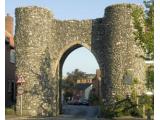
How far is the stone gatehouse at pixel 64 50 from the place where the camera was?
26.0 meters

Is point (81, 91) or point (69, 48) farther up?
point (69, 48)

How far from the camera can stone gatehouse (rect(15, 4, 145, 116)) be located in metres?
26.0

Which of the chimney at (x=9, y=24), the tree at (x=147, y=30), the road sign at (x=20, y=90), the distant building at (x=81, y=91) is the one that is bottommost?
the distant building at (x=81, y=91)

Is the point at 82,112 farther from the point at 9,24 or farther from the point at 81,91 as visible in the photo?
the point at 81,91

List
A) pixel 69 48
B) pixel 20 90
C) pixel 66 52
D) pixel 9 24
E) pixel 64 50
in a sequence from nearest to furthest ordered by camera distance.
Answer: pixel 20 90, pixel 64 50, pixel 69 48, pixel 66 52, pixel 9 24

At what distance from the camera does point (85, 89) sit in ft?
332

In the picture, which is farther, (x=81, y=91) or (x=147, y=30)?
(x=81, y=91)

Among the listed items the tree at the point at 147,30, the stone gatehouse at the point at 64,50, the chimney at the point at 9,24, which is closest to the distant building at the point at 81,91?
the chimney at the point at 9,24

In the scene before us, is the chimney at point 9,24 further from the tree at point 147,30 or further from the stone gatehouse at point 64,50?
the tree at point 147,30

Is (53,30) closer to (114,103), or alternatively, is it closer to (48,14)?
(48,14)

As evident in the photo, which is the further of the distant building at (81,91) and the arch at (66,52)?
the distant building at (81,91)

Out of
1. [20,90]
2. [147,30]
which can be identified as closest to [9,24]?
[20,90]

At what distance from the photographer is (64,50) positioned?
28500 millimetres

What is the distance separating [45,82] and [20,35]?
11.8 feet
